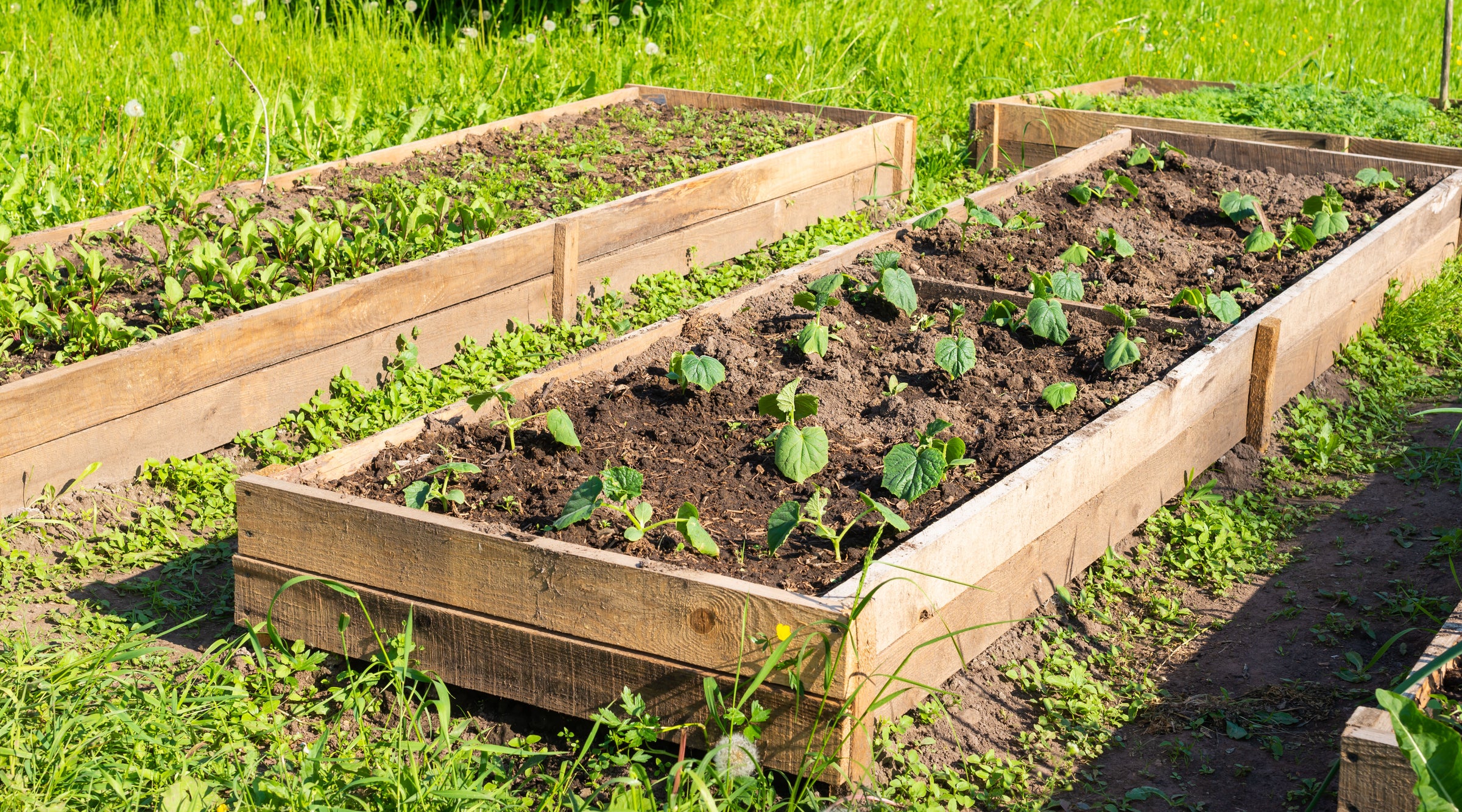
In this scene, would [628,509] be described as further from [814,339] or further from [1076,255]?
[1076,255]

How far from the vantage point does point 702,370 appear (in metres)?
3.73

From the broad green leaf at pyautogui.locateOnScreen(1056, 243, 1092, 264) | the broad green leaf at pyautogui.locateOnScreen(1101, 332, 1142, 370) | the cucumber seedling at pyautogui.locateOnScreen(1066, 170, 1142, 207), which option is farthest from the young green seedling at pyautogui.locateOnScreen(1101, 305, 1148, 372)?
the cucumber seedling at pyautogui.locateOnScreen(1066, 170, 1142, 207)

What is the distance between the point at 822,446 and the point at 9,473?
93.2 inches

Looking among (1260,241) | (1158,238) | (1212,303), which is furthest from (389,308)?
(1260,241)

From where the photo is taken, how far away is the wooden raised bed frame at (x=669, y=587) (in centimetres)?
262

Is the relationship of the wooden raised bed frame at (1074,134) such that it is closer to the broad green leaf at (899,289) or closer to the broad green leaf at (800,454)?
the broad green leaf at (899,289)

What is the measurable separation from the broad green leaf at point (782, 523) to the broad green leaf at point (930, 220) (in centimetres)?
257

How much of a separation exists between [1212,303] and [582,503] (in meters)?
2.50

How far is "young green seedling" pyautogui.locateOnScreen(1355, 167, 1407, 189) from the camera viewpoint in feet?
19.3

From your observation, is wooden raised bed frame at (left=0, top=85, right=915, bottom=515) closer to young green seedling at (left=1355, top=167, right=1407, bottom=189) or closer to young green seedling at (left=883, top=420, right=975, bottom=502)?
young green seedling at (left=883, top=420, right=975, bottom=502)

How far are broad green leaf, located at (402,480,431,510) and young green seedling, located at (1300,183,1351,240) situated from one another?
12.8 ft

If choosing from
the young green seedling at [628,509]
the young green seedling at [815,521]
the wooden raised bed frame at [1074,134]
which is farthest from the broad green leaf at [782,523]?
the wooden raised bed frame at [1074,134]

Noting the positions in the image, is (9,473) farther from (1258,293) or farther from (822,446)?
(1258,293)

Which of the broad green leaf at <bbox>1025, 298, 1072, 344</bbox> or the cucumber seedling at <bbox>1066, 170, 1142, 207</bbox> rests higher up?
the cucumber seedling at <bbox>1066, 170, 1142, 207</bbox>
